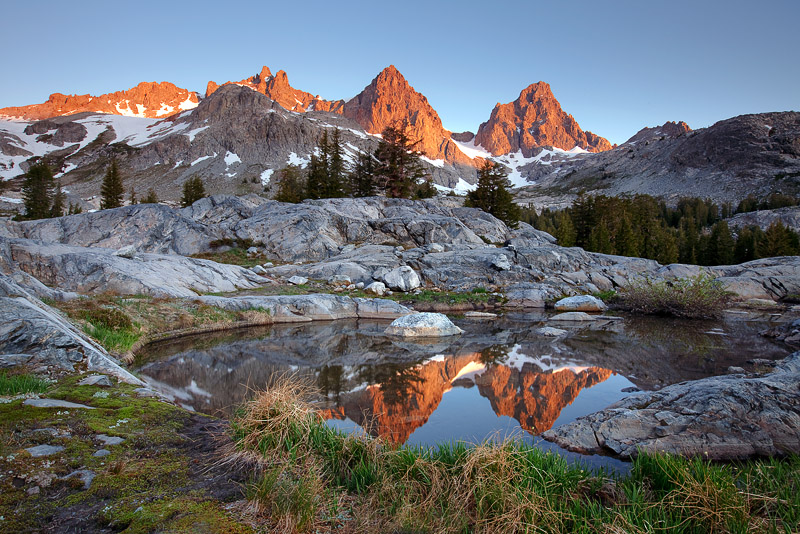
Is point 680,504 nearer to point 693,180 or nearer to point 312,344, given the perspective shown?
point 312,344

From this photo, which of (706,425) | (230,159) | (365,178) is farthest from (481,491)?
(230,159)

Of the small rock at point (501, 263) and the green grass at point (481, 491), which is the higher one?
the small rock at point (501, 263)

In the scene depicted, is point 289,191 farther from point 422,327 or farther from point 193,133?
point 193,133

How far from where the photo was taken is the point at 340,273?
3425 centimetres

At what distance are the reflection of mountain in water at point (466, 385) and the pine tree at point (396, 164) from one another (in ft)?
150

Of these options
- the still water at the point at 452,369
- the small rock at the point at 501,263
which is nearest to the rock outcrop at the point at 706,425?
the still water at the point at 452,369

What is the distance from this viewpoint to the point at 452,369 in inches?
583

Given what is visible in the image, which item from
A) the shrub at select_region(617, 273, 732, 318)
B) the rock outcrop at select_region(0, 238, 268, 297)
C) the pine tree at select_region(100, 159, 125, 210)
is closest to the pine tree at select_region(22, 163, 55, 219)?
the pine tree at select_region(100, 159, 125, 210)

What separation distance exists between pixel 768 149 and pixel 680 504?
660ft

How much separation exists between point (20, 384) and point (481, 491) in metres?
7.82

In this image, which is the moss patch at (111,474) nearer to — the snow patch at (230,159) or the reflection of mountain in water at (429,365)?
the reflection of mountain in water at (429,365)

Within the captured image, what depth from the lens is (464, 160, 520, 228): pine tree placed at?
59.8 meters

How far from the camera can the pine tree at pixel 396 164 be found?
57.6 m

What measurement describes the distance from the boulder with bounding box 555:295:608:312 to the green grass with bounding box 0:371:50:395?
30552 mm
